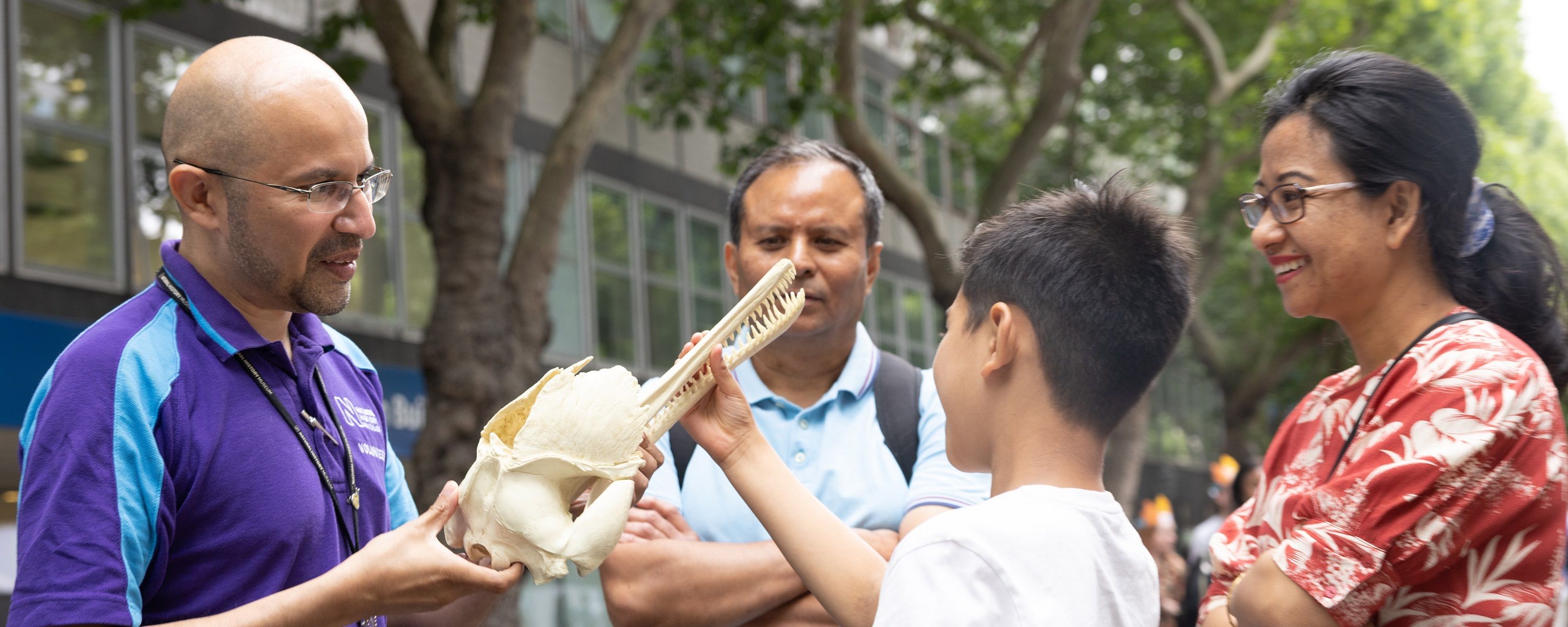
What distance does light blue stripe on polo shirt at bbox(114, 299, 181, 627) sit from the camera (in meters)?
1.92

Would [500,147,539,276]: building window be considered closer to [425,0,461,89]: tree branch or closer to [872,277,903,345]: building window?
[425,0,461,89]: tree branch

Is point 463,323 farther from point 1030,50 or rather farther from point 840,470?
point 1030,50

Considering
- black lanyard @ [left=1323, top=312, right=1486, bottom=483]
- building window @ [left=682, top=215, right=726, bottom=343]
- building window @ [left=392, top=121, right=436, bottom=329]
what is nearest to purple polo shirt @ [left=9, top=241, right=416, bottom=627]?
black lanyard @ [left=1323, top=312, right=1486, bottom=483]

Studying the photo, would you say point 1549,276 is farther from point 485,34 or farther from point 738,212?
point 485,34

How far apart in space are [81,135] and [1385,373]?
1048 cm

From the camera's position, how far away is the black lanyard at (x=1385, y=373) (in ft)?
7.41

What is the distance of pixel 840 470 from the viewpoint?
2.88m

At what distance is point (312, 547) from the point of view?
2178 mm

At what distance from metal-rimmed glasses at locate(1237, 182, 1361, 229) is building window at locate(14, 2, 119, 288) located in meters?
9.42

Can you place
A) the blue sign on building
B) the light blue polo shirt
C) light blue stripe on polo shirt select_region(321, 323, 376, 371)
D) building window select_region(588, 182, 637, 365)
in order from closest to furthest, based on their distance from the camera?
light blue stripe on polo shirt select_region(321, 323, 376, 371), the light blue polo shirt, the blue sign on building, building window select_region(588, 182, 637, 365)

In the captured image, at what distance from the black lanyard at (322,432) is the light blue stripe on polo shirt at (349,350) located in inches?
6.7

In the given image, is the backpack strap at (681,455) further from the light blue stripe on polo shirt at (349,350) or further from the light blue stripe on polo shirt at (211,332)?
the light blue stripe on polo shirt at (211,332)

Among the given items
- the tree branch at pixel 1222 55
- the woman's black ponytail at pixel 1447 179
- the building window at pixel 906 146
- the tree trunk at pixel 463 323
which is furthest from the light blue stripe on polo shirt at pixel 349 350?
the building window at pixel 906 146

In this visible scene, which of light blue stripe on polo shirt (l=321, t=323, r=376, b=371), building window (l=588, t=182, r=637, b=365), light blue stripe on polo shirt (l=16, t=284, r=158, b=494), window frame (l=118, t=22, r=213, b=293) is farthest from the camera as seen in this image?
building window (l=588, t=182, r=637, b=365)
